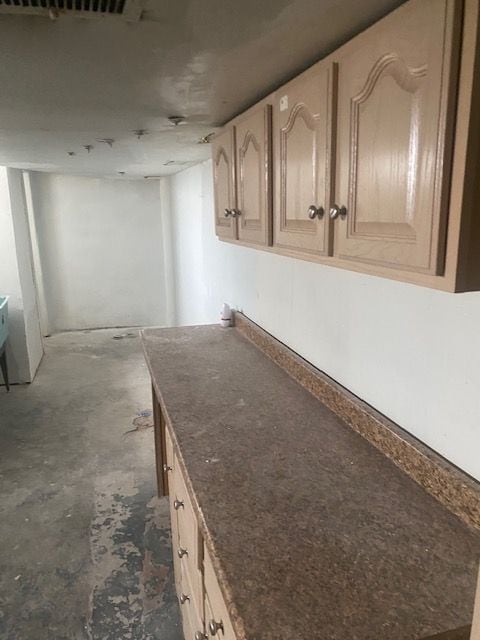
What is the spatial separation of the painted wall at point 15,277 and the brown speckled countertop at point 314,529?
323cm

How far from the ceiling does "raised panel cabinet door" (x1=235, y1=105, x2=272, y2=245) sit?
0.11 m

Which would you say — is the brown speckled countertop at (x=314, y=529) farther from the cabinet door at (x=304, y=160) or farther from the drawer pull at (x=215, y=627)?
the cabinet door at (x=304, y=160)

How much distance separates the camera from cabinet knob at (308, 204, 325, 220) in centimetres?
107

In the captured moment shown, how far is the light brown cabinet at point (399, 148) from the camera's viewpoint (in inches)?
27.3

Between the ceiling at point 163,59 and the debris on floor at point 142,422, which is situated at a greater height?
the ceiling at point 163,59

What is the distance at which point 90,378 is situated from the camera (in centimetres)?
465

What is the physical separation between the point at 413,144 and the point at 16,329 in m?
4.29

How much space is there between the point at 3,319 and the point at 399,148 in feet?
13.0

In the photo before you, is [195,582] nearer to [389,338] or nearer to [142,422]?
[389,338]

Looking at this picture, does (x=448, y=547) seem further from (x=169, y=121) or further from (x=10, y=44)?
(x=169, y=121)

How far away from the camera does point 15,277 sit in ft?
14.1

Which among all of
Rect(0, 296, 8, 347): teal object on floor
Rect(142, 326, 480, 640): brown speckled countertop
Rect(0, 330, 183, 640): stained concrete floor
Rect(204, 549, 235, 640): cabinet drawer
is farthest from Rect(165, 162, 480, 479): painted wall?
Rect(0, 296, 8, 347): teal object on floor

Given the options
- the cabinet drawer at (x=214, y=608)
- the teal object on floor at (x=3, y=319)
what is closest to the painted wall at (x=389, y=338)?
the cabinet drawer at (x=214, y=608)

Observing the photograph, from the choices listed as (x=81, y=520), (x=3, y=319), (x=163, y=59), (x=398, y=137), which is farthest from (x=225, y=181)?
(x=3, y=319)
